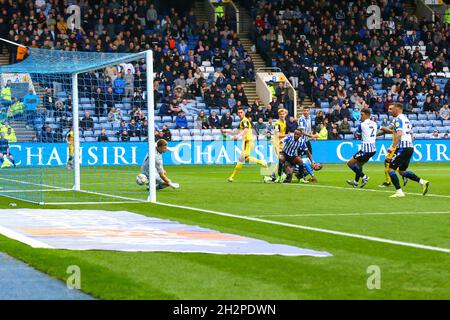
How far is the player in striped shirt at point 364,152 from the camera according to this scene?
2533cm

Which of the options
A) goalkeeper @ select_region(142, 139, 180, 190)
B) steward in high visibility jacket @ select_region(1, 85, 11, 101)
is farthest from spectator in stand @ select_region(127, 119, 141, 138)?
goalkeeper @ select_region(142, 139, 180, 190)

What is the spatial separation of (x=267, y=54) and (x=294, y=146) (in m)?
24.1

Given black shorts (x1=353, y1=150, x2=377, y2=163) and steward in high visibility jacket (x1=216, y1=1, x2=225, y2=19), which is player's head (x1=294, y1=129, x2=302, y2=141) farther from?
steward in high visibility jacket (x1=216, y1=1, x2=225, y2=19)

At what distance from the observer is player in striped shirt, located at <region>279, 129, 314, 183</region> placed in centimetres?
2712

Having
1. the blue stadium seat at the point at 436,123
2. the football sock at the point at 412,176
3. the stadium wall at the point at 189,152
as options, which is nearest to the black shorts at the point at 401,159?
the football sock at the point at 412,176

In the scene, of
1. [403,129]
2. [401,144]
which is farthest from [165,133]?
[403,129]

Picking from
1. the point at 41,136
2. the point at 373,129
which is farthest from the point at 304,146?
the point at 41,136

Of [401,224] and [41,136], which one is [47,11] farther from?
[401,224]

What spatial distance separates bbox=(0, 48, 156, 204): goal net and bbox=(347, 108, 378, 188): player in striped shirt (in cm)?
509

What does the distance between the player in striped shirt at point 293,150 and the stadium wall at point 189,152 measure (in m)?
12.3

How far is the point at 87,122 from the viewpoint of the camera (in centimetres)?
3541

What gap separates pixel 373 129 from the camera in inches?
1029

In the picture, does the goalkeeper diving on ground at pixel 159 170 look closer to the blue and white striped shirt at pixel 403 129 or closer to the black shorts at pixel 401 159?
the black shorts at pixel 401 159
